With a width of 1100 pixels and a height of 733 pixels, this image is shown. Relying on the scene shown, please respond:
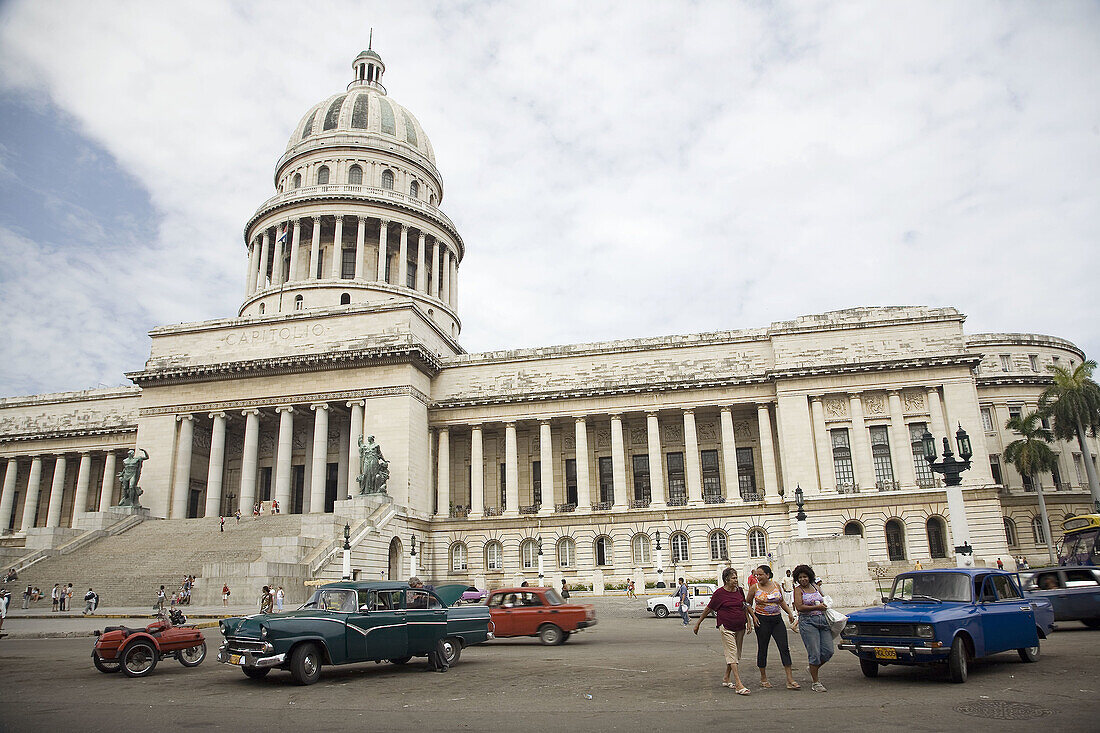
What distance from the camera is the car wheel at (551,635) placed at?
20.4 meters

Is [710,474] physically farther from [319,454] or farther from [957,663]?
[957,663]

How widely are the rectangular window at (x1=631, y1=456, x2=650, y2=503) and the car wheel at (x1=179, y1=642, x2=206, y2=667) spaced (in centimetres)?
3794

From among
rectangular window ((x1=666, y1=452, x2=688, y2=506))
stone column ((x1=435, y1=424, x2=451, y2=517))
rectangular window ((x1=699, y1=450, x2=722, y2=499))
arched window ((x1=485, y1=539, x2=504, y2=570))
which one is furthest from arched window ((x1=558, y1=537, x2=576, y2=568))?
rectangular window ((x1=699, y1=450, x2=722, y2=499))

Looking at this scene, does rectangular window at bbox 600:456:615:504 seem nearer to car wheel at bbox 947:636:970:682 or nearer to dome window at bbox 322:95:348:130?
dome window at bbox 322:95:348:130

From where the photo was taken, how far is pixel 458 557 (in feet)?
160

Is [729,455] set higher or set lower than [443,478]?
higher

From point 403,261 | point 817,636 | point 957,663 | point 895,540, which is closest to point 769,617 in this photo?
point 817,636

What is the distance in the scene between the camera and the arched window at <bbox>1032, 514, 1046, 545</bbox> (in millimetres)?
Result: 54312

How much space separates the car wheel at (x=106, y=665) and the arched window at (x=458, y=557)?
34.6 meters

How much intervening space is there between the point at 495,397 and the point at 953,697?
40875 millimetres

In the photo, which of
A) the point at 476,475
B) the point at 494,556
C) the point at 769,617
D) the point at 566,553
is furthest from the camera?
the point at 476,475

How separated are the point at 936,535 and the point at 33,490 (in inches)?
2500

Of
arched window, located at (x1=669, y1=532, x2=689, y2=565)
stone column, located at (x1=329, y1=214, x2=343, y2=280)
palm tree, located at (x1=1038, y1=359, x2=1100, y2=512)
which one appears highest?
stone column, located at (x1=329, y1=214, x2=343, y2=280)

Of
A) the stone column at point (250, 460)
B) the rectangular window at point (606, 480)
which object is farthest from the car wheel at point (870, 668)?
the stone column at point (250, 460)
